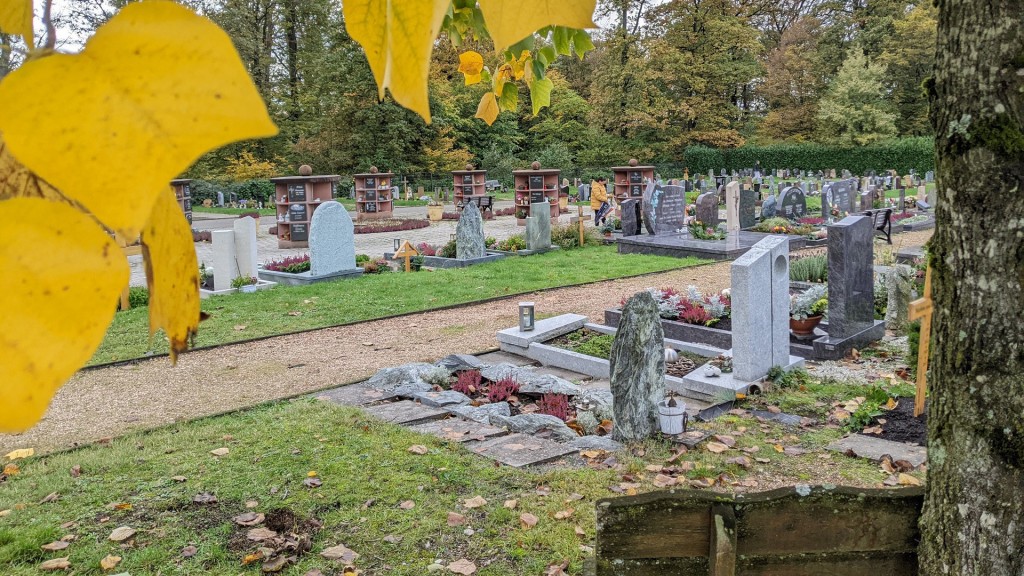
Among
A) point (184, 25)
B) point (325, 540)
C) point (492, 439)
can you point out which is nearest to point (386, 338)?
point (492, 439)

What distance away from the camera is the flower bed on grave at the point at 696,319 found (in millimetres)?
8591

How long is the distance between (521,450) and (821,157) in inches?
1549

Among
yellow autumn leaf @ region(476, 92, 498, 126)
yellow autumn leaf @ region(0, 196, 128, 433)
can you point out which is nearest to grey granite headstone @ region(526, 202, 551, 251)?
yellow autumn leaf @ region(476, 92, 498, 126)

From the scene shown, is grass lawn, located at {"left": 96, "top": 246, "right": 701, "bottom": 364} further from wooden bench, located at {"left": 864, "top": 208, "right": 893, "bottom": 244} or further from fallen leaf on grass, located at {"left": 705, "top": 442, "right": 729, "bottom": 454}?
fallen leaf on grass, located at {"left": 705, "top": 442, "right": 729, "bottom": 454}

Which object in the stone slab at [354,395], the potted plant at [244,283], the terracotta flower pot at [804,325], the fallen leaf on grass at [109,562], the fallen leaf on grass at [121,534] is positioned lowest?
the fallen leaf on grass at [109,562]

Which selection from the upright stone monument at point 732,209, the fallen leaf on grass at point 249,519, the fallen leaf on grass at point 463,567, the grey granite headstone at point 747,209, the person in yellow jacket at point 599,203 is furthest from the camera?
the person in yellow jacket at point 599,203

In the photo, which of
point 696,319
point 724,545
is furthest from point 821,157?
point 724,545

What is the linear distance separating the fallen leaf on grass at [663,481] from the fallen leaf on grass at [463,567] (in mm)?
1412

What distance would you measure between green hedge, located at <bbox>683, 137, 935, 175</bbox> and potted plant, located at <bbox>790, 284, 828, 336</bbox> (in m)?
31.8

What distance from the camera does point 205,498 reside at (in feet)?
15.6

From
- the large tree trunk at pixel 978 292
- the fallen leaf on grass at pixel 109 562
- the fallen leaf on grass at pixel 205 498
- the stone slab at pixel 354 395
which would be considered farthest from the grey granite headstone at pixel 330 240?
the large tree trunk at pixel 978 292

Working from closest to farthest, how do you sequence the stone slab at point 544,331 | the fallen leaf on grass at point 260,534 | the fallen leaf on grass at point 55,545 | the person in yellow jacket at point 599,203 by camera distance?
the fallen leaf on grass at point 55,545 → the fallen leaf on grass at point 260,534 → the stone slab at point 544,331 → the person in yellow jacket at point 599,203

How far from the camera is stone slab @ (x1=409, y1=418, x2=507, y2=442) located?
226 inches

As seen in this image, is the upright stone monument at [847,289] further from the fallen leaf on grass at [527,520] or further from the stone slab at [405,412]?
the fallen leaf on grass at [527,520]
